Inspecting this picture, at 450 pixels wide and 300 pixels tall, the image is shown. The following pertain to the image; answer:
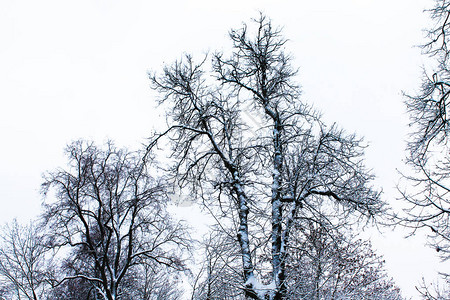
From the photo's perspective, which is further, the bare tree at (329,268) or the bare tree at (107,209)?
the bare tree at (107,209)

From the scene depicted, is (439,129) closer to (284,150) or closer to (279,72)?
(284,150)

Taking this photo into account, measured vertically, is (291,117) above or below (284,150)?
above

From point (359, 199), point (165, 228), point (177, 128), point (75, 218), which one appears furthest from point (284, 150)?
point (75, 218)

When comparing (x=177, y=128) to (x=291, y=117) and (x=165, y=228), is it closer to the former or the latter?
(x=291, y=117)

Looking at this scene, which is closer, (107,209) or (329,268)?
(329,268)

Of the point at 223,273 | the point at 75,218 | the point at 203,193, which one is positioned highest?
the point at 75,218

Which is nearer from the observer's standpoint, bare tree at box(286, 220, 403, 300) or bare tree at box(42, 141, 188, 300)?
bare tree at box(286, 220, 403, 300)

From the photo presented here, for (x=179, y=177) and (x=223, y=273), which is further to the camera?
(x=179, y=177)

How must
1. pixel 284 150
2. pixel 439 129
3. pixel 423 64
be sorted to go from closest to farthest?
pixel 439 129, pixel 423 64, pixel 284 150

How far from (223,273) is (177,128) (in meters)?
3.68

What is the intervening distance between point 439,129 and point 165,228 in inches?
458

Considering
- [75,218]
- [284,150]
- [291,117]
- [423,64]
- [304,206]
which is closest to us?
[423,64]

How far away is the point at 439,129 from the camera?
19.9 ft

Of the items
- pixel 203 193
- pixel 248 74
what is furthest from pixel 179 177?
pixel 248 74
